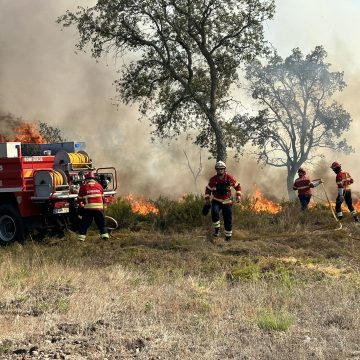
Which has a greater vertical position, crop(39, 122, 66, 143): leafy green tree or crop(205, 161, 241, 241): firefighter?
crop(39, 122, 66, 143): leafy green tree

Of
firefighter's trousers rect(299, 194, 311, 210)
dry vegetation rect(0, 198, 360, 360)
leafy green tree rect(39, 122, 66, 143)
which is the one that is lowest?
dry vegetation rect(0, 198, 360, 360)

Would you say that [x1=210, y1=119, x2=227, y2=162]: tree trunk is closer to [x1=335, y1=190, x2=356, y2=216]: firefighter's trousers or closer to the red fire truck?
[x1=335, y1=190, x2=356, y2=216]: firefighter's trousers

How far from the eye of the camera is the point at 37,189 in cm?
1186

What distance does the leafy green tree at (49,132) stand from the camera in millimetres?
24094

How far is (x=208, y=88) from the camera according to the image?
62.3 ft

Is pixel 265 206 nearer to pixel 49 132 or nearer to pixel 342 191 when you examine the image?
pixel 342 191

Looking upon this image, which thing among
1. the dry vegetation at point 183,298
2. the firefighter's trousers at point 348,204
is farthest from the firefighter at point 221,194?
the firefighter's trousers at point 348,204

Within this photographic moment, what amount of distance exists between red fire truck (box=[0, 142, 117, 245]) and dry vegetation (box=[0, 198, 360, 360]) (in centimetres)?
59

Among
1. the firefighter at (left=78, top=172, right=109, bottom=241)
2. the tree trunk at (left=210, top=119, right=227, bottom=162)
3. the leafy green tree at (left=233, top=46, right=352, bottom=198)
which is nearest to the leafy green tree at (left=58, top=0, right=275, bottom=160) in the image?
the tree trunk at (left=210, top=119, right=227, bottom=162)

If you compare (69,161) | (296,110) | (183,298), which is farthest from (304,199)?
(296,110)

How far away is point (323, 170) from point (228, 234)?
25.4m

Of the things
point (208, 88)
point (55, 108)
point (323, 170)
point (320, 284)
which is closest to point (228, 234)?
point (320, 284)

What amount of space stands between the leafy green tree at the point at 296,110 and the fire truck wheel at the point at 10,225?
21624 mm

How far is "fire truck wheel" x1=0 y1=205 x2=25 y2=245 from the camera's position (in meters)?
→ 12.1
